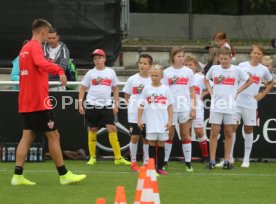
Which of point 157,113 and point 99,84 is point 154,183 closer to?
point 157,113

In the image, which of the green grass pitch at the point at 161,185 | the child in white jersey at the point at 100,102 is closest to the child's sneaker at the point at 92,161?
the child in white jersey at the point at 100,102

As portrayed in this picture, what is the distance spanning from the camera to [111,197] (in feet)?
39.4

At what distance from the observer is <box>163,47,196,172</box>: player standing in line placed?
15438mm

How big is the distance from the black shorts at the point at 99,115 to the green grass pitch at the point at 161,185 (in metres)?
0.77

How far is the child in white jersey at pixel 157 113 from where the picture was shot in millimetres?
14734

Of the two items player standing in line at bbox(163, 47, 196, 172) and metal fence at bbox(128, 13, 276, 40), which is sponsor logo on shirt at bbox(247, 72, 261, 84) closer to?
player standing in line at bbox(163, 47, 196, 172)

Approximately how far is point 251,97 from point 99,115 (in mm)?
2602

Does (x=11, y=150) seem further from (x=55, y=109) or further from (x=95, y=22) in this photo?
(x=95, y=22)

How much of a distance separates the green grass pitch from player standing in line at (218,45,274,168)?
47cm

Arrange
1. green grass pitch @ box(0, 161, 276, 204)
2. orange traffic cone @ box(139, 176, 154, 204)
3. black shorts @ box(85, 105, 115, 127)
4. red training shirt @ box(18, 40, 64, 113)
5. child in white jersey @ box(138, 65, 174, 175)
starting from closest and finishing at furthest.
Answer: orange traffic cone @ box(139, 176, 154, 204) → green grass pitch @ box(0, 161, 276, 204) → red training shirt @ box(18, 40, 64, 113) → child in white jersey @ box(138, 65, 174, 175) → black shorts @ box(85, 105, 115, 127)

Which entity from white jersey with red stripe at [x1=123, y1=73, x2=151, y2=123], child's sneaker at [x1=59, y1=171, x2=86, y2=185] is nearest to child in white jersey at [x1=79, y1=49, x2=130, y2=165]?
white jersey with red stripe at [x1=123, y1=73, x2=151, y2=123]

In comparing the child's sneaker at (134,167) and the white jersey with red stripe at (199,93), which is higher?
the white jersey with red stripe at (199,93)

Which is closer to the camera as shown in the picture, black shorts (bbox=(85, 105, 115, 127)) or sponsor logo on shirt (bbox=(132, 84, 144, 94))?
sponsor logo on shirt (bbox=(132, 84, 144, 94))

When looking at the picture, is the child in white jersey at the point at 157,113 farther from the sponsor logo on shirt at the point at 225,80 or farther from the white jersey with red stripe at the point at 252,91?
the white jersey with red stripe at the point at 252,91
